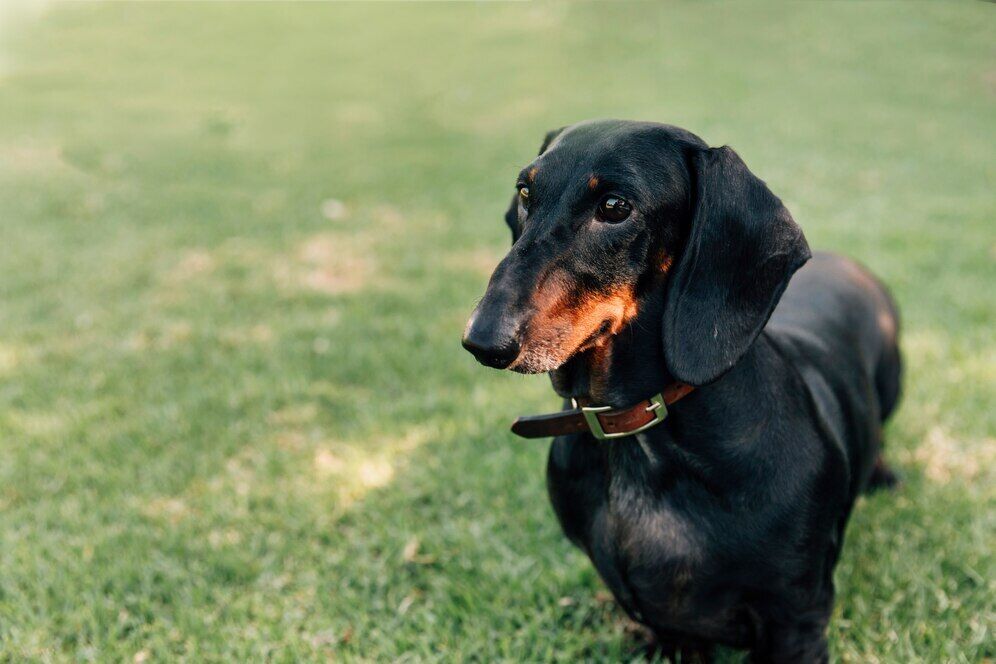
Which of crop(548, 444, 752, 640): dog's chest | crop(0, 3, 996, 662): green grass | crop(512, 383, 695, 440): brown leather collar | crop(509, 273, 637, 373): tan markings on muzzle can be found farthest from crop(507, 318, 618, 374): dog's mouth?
crop(0, 3, 996, 662): green grass

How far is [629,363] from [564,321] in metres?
0.33

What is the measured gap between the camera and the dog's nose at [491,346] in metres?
1.86

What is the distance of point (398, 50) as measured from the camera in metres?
16.7

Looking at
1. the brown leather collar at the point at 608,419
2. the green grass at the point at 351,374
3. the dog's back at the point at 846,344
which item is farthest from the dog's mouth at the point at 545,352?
the green grass at the point at 351,374

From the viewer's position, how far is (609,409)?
2.29 meters

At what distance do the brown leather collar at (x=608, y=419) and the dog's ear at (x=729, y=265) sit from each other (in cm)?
15

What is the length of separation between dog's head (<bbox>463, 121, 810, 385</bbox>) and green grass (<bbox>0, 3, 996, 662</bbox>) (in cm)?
129

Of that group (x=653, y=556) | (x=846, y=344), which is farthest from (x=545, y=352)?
(x=846, y=344)

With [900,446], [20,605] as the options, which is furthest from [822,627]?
[20,605]

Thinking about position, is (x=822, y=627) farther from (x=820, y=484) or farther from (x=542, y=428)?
(x=542, y=428)

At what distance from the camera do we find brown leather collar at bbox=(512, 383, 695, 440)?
2256 mm

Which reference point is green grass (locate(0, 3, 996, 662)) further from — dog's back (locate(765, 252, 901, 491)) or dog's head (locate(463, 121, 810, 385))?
dog's head (locate(463, 121, 810, 385))

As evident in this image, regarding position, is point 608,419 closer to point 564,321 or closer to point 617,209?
point 564,321

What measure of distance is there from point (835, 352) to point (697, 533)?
1072mm
